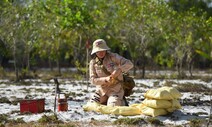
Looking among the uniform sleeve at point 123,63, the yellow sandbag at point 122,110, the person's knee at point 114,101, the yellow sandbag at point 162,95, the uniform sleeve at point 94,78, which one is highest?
the uniform sleeve at point 123,63

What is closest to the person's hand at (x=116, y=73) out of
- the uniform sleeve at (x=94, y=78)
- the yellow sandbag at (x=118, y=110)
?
the uniform sleeve at (x=94, y=78)

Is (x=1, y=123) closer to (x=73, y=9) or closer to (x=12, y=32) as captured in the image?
(x=73, y=9)

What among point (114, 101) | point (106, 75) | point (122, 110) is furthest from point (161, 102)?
point (106, 75)

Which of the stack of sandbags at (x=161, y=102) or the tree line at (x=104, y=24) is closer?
the stack of sandbags at (x=161, y=102)

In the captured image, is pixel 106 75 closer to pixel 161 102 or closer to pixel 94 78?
pixel 94 78

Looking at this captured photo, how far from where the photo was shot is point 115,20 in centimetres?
2442

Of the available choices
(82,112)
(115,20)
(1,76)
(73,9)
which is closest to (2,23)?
(73,9)

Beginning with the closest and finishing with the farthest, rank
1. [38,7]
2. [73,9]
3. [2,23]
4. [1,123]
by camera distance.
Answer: [1,123] → [73,9] → [2,23] → [38,7]

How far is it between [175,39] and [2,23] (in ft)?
29.9

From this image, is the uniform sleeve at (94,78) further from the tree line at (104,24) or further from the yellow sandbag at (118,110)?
the tree line at (104,24)

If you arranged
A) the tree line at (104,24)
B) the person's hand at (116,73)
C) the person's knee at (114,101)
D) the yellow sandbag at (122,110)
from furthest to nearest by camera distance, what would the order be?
1. the tree line at (104,24)
2. the person's knee at (114,101)
3. the person's hand at (116,73)
4. the yellow sandbag at (122,110)

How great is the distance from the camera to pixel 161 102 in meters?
7.41

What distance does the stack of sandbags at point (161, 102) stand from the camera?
7.39 meters

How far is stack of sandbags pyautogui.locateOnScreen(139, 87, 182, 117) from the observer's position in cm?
739
